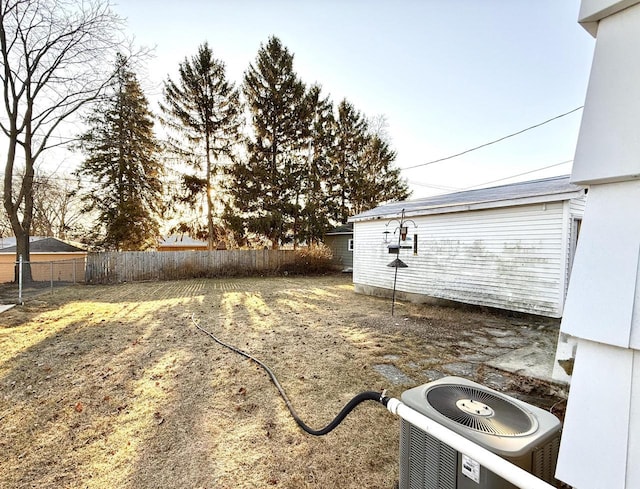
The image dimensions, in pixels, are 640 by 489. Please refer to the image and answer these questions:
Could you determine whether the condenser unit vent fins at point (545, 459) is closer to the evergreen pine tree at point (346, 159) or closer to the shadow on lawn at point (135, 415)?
the shadow on lawn at point (135, 415)

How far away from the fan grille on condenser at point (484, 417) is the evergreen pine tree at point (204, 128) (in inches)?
692

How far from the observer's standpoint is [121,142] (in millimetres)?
15320

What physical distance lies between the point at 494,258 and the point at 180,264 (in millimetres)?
13575

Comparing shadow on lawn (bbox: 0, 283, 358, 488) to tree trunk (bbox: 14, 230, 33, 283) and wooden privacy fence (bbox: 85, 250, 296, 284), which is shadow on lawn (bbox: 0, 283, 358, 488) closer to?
tree trunk (bbox: 14, 230, 33, 283)

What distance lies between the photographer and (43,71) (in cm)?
1112

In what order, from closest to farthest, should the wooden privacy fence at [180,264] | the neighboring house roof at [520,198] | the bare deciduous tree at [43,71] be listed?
the neighboring house roof at [520,198]
the bare deciduous tree at [43,71]
the wooden privacy fence at [180,264]

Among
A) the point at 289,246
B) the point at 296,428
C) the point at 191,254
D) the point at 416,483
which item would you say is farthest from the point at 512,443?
the point at 289,246

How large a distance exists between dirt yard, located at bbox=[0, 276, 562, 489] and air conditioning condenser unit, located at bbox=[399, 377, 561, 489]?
86 cm

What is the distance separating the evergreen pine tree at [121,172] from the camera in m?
15.0

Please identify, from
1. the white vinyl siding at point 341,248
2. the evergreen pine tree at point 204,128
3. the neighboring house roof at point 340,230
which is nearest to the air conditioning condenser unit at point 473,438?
the white vinyl siding at point 341,248

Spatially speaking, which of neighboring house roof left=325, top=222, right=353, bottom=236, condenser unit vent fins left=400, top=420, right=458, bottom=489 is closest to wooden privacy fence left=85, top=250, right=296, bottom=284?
neighboring house roof left=325, top=222, right=353, bottom=236

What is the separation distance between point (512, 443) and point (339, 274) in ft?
54.2

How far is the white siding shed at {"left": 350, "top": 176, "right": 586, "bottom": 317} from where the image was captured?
593cm

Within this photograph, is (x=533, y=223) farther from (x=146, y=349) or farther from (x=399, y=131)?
(x=399, y=131)
